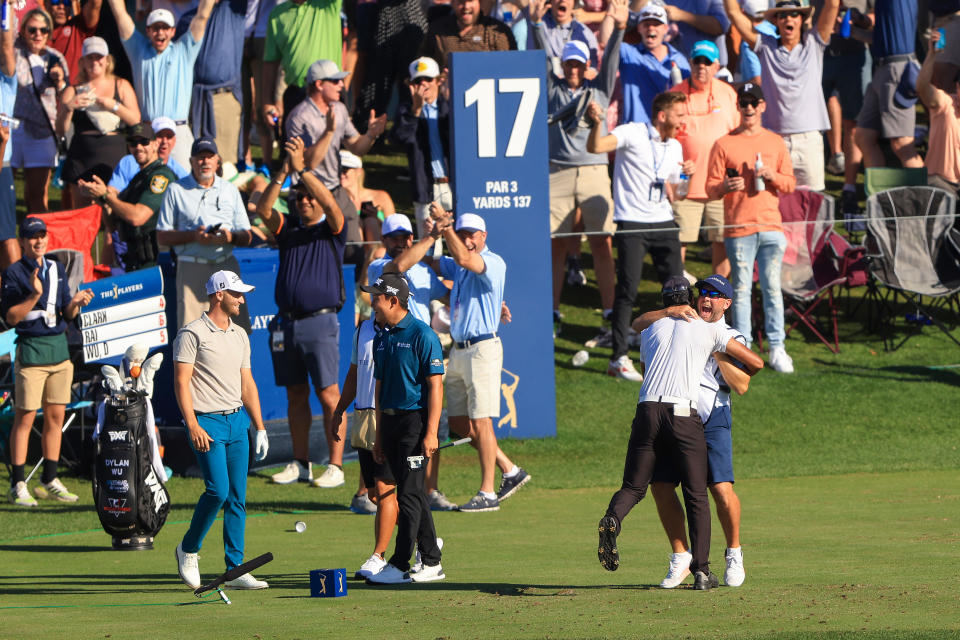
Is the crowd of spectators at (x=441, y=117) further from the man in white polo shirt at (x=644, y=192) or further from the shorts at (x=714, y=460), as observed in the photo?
the shorts at (x=714, y=460)

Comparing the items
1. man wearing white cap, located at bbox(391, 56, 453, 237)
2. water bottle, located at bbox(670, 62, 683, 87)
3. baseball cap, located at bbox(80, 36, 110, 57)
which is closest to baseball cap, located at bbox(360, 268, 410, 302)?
man wearing white cap, located at bbox(391, 56, 453, 237)

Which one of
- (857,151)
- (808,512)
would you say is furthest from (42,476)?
(857,151)

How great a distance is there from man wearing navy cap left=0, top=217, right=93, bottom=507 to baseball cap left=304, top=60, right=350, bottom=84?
4021 mm

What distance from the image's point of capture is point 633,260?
15805 mm

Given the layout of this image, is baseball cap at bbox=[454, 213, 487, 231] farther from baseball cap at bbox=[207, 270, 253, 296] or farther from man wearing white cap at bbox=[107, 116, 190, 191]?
man wearing white cap at bbox=[107, 116, 190, 191]

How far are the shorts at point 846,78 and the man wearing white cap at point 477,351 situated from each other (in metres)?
9.27

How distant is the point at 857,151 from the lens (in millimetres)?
19812

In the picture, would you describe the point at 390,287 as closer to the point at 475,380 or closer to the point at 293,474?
the point at 475,380

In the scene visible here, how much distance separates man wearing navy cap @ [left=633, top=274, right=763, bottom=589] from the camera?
28.7 feet

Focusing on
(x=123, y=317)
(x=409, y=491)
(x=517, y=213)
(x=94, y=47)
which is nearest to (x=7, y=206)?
(x=94, y=47)

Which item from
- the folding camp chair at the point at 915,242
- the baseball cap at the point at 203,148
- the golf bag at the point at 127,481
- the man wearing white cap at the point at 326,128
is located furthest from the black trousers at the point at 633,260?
the golf bag at the point at 127,481

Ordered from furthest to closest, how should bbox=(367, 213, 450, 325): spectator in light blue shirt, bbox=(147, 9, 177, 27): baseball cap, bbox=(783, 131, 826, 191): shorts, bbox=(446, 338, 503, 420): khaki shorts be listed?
bbox=(783, 131, 826, 191): shorts, bbox=(147, 9, 177, 27): baseball cap, bbox=(446, 338, 503, 420): khaki shorts, bbox=(367, 213, 450, 325): spectator in light blue shirt

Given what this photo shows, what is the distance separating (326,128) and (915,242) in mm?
6866

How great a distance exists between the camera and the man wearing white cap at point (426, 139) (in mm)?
16547
